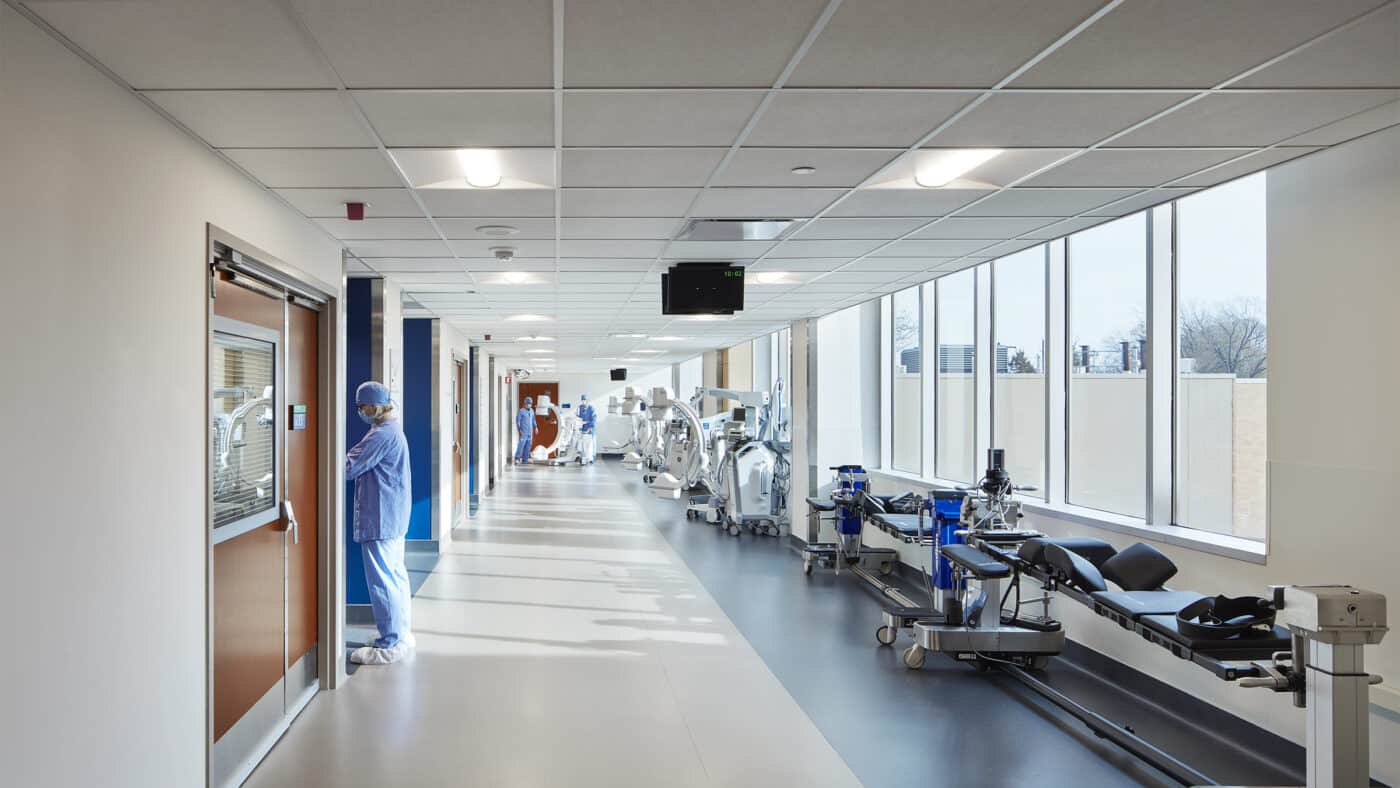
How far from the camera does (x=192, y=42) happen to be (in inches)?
83.1

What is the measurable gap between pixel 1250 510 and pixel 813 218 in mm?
2734

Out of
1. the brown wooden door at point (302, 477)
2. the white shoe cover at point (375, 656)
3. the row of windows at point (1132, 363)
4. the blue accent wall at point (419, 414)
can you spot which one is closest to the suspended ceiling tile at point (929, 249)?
the row of windows at point (1132, 363)

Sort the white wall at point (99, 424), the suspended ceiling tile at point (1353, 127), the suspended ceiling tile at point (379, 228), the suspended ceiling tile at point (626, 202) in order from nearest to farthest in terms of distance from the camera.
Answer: the white wall at point (99, 424) → the suspended ceiling tile at point (1353, 127) → the suspended ceiling tile at point (626, 202) → the suspended ceiling tile at point (379, 228)

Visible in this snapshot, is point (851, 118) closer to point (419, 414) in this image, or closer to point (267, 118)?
point (267, 118)

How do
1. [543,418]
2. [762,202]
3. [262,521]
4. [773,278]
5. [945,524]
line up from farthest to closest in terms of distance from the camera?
[543,418]
[773,278]
[945,524]
[762,202]
[262,521]

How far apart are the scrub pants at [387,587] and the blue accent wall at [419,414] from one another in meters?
3.07

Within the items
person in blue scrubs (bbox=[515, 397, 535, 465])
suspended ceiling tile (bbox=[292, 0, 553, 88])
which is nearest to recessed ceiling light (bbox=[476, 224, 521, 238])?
suspended ceiling tile (bbox=[292, 0, 553, 88])

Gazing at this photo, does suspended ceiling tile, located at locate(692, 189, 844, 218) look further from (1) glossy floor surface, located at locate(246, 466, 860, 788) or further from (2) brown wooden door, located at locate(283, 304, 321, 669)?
(1) glossy floor surface, located at locate(246, 466, 860, 788)

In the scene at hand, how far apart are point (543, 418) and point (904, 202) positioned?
23.6 metres

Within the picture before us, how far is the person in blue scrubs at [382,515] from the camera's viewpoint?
16.4ft

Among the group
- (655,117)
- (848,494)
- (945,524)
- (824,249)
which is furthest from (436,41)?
(848,494)

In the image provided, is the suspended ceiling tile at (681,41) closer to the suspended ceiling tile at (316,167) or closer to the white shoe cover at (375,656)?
the suspended ceiling tile at (316,167)

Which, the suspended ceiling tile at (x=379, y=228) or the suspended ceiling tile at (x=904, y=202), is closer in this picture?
the suspended ceiling tile at (x=904, y=202)

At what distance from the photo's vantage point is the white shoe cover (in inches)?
199
